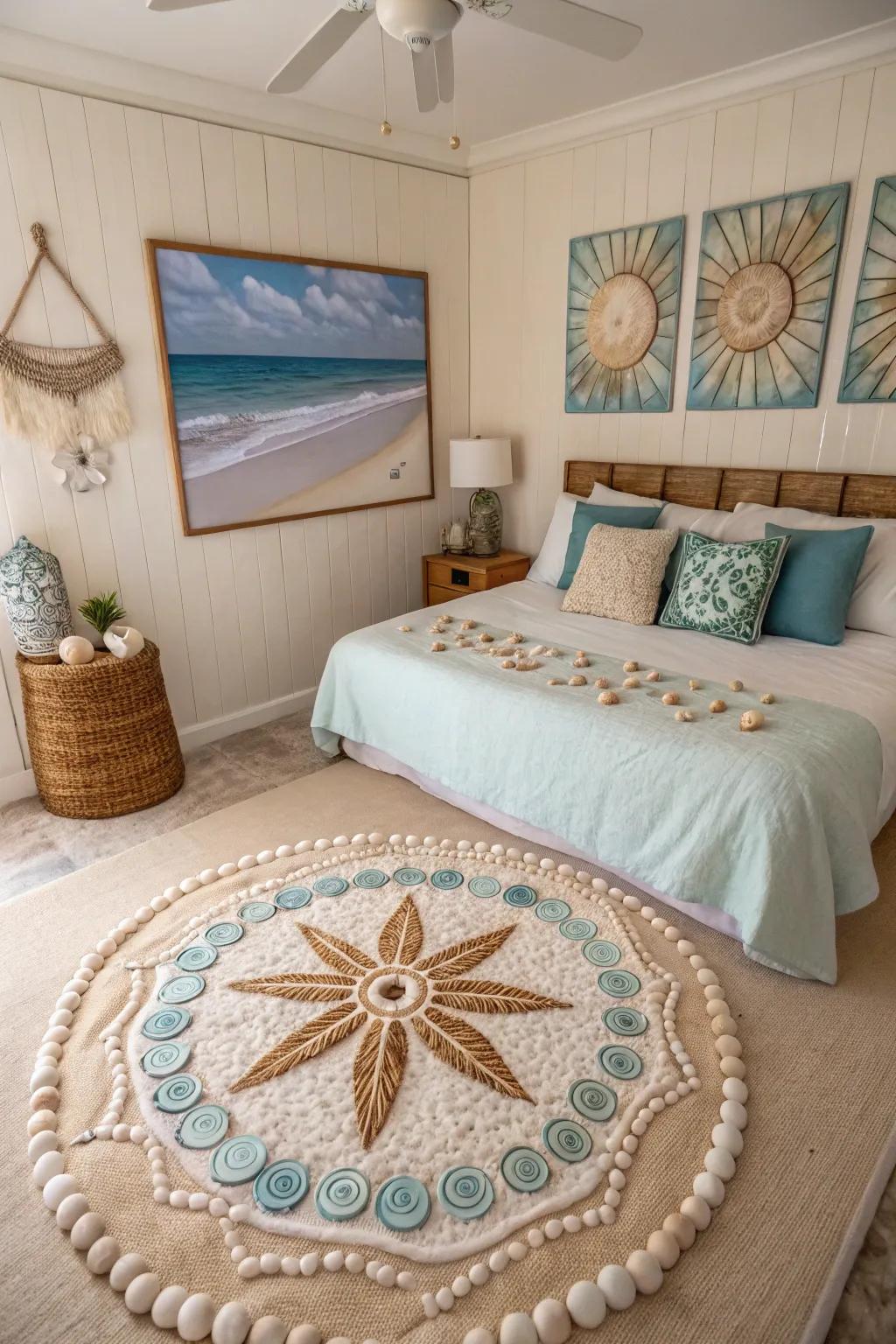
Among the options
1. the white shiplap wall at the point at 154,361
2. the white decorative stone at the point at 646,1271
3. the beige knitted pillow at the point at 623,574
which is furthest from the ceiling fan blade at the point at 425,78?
the white decorative stone at the point at 646,1271

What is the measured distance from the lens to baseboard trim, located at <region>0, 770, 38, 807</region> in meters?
3.00

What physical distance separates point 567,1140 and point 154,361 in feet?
9.71

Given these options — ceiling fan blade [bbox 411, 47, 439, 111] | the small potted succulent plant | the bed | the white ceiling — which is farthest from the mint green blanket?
the white ceiling

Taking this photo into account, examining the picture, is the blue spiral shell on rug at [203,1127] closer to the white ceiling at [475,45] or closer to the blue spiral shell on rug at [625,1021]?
the blue spiral shell on rug at [625,1021]

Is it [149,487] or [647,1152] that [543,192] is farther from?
[647,1152]

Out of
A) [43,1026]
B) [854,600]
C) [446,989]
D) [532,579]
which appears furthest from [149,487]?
[854,600]

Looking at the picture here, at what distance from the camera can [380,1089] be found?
173cm

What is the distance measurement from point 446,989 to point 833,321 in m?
2.78

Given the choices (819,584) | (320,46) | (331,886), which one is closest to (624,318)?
(819,584)

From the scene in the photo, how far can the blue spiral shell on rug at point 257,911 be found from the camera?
2303 mm

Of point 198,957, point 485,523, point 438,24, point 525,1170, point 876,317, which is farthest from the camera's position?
point 485,523

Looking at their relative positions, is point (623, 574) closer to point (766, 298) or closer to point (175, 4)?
point (766, 298)

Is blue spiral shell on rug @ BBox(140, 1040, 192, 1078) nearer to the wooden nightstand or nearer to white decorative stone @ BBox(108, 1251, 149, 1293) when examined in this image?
white decorative stone @ BBox(108, 1251, 149, 1293)

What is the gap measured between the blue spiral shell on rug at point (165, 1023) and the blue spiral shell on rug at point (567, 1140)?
898mm
